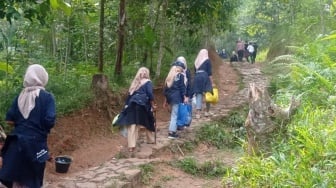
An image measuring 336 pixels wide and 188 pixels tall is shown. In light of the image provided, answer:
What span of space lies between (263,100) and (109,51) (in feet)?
22.7

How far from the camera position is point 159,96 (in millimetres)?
11344

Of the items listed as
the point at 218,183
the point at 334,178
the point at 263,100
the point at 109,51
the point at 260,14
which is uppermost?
the point at 260,14

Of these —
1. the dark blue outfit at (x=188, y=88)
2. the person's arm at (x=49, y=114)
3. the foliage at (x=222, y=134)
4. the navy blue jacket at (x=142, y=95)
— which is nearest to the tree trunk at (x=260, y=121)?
the navy blue jacket at (x=142, y=95)

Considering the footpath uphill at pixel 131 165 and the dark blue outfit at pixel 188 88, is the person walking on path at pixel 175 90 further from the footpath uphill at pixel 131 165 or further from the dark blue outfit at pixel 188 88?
the dark blue outfit at pixel 188 88

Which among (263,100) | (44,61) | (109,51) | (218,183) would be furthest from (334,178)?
(109,51)

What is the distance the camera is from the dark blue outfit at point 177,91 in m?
8.29

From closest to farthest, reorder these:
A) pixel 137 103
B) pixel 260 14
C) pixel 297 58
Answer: pixel 137 103 < pixel 297 58 < pixel 260 14

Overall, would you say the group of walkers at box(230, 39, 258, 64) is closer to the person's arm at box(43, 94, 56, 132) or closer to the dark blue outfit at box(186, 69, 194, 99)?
the dark blue outfit at box(186, 69, 194, 99)

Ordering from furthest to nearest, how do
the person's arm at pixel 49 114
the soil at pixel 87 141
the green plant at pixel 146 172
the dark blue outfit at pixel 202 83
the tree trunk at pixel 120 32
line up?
the tree trunk at pixel 120 32 → the dark blue outfit at pixel 202 83 → the soil at pixel 87 141 → the green plant at pixel 146 172 → the person's arm at pixel 49 114

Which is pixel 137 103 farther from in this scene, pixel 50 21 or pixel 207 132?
pixel 50 21

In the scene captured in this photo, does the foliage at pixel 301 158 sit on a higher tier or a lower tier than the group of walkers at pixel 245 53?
lower

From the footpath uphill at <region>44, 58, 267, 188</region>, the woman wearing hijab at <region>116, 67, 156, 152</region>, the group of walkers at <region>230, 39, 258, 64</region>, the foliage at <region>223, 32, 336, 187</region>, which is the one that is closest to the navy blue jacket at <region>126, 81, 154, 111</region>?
the woman wearing hijab at <region>116, 67, 156, 152</region>

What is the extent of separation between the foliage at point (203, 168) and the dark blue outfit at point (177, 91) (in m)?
1.21

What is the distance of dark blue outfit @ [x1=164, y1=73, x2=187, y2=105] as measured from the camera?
326 inches
